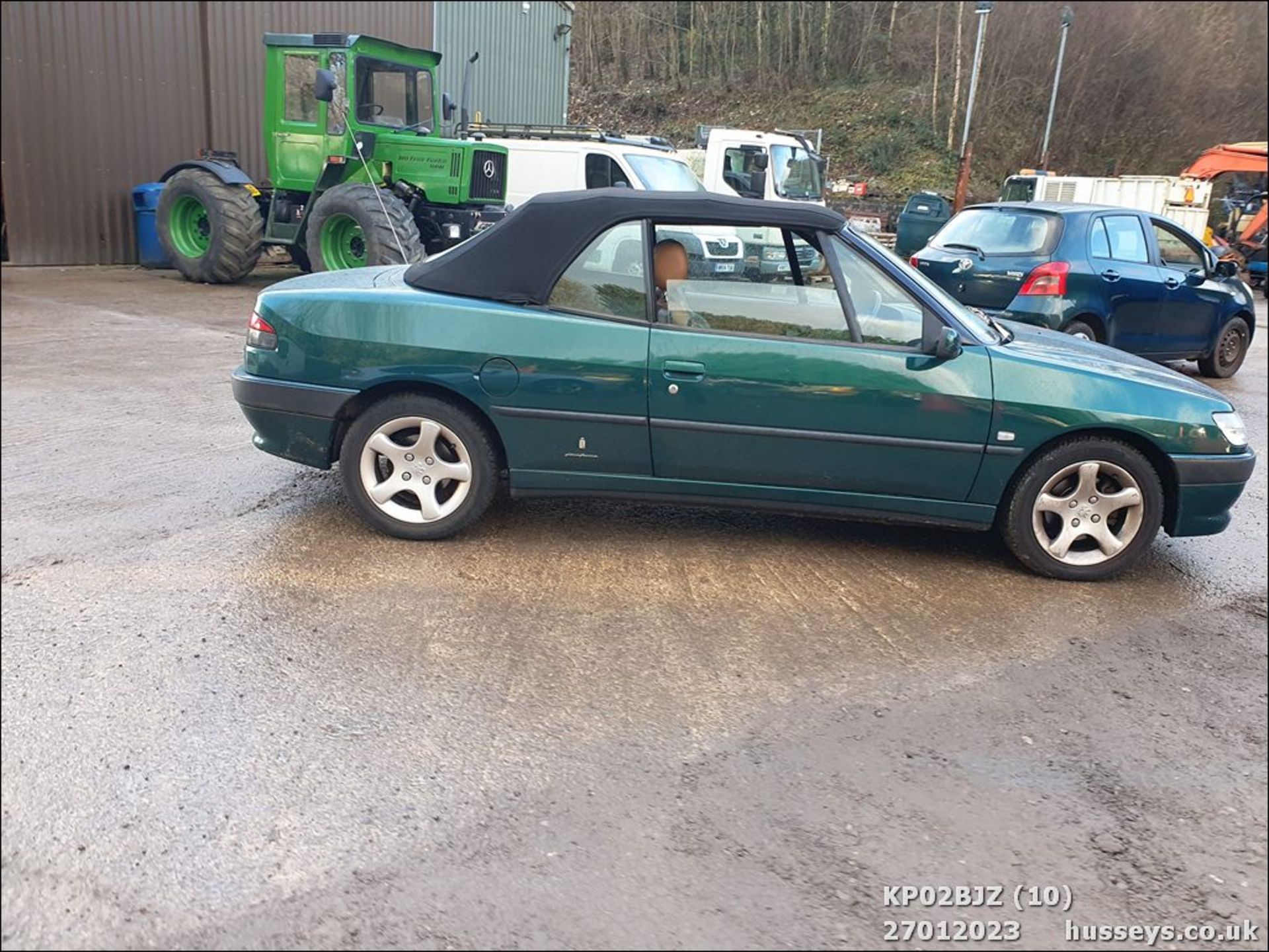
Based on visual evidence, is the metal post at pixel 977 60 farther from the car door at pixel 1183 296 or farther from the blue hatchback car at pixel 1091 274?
the blue hatchback car at pixel 1091 274

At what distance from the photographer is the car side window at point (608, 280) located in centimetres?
464

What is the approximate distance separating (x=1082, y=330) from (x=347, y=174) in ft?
27.6

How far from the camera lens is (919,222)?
59.2ft

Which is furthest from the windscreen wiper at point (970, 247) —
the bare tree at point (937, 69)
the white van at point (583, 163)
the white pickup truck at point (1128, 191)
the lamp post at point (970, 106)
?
the bare tree at point (937, 69)

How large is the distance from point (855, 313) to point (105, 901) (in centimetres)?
350

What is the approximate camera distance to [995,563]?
4984 millimetres

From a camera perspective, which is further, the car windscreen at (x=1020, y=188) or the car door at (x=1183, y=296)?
the car windscreen at (x=1020, y=188)

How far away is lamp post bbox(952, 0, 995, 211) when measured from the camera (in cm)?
2233

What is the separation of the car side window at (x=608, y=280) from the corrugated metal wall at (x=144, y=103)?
142 inches

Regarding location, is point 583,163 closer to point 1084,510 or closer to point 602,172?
point 602,172

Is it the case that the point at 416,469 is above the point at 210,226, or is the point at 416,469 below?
below

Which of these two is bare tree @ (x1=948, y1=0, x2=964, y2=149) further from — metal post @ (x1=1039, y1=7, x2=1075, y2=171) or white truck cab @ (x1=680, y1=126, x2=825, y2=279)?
white truck cab @ (x1=680, y1=126, x2=825, y2=279)

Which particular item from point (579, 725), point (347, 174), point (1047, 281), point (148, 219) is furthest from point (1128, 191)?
point (579, 725)

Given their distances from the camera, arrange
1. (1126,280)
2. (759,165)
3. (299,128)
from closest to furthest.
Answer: (1126,280) → (299,128) → (759,165)
